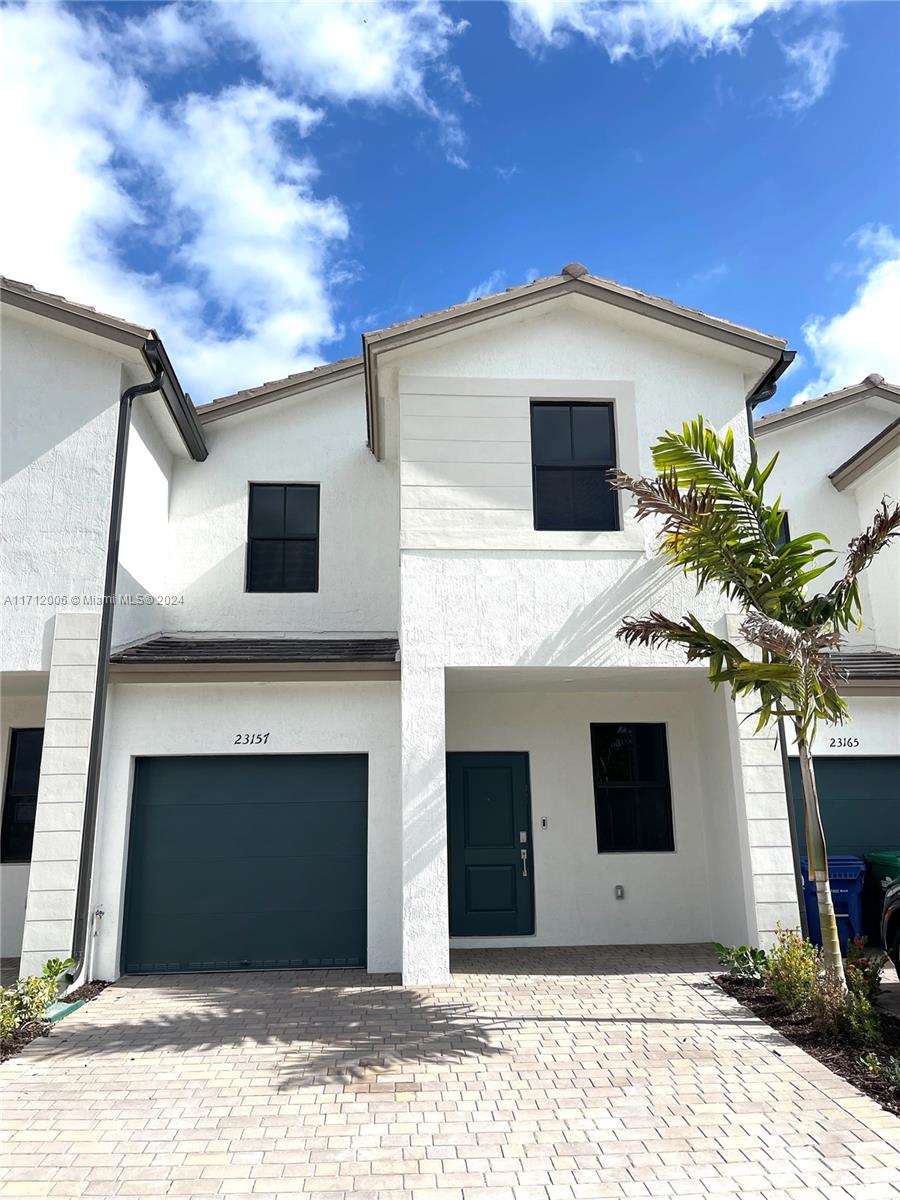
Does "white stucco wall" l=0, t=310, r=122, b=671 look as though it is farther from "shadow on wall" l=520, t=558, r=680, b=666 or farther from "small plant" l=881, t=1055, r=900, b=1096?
"small plant" l=881, t=1055, r=900, b=1096

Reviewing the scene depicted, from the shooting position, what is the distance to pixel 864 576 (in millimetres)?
12273

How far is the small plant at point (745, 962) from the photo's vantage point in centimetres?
797

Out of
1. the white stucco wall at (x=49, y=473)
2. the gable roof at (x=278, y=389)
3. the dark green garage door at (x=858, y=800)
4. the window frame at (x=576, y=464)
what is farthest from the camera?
the gable roof at (x=278, y=389)

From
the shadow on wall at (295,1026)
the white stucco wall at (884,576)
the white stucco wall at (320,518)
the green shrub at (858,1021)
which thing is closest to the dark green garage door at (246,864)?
the shadow on wall at (295,1026)

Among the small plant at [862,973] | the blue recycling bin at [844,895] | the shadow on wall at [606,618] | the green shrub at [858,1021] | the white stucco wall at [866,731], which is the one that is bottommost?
the green shrub at [858,1021]

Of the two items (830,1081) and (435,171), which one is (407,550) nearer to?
(435,171)

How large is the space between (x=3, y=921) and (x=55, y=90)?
9.31 meters

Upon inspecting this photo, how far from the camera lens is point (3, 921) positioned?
973 cm

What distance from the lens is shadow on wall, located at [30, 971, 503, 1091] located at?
20.0ft

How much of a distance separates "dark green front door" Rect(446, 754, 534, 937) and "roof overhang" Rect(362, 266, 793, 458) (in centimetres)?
523

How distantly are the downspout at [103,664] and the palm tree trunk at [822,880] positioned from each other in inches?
275

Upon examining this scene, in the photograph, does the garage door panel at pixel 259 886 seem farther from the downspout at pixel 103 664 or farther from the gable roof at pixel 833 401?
the gable roof at pixel 833 401

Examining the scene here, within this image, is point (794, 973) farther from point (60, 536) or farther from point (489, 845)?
point (60, 536)

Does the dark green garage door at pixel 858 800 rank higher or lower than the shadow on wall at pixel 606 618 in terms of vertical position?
lower
